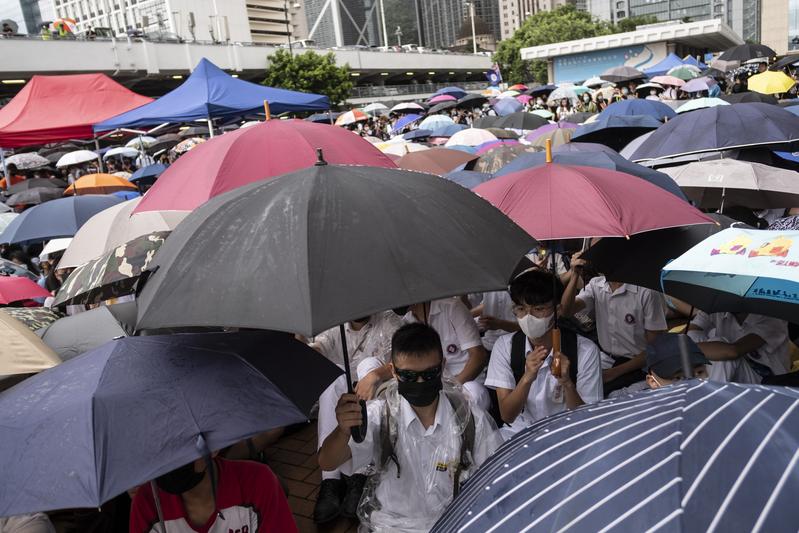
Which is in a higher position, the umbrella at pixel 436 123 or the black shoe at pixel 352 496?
the umbrella at pixel 436 123

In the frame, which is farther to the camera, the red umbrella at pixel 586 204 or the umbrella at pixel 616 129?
the umbrella at pixel 616 129

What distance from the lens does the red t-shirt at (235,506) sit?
7.04 feet

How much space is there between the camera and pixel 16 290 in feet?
13.4

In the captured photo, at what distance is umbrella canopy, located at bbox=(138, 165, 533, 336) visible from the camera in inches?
65.3

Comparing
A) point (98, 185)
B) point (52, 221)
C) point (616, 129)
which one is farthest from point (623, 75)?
point (52, 221)

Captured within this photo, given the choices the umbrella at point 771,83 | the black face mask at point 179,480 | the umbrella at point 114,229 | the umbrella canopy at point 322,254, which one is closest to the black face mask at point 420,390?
the umbrella canopy at point 322,254

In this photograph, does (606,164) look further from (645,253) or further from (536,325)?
(536,325)

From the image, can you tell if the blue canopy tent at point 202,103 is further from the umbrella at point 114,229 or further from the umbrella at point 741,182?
the umbrella at point 741,182

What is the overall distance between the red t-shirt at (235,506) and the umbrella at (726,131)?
434 centimetres

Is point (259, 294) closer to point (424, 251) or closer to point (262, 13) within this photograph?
point (424, 251)

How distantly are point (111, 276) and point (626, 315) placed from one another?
10.8 feet

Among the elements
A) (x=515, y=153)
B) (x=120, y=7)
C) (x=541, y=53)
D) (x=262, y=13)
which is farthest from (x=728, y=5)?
(x=515, y=153)

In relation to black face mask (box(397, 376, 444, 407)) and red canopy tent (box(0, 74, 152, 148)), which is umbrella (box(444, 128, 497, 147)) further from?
black face mask (box(397, 376, 444, 407))

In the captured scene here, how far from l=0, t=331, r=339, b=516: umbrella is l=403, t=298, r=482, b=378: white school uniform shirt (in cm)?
172
